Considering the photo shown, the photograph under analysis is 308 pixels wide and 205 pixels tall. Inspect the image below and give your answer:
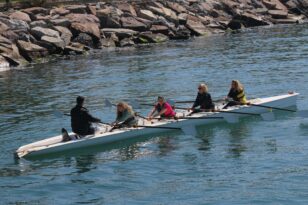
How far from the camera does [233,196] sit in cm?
1755

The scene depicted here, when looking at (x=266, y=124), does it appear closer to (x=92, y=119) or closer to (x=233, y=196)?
(x=92, y=119)

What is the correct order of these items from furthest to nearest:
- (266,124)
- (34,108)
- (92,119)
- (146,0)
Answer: (146,0) < (34,108) < (266,124) < (92,119)

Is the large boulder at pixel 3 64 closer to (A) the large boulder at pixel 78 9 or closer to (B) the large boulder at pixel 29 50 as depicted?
(B) the large boulder at pixel 29 50

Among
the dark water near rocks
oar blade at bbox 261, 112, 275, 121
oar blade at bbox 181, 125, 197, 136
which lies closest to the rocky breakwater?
the dark water near rocks

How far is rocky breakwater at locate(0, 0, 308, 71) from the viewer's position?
5191cm

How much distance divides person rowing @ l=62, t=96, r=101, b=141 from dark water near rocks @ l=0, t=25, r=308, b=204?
2.57 feet

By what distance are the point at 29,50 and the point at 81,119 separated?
2860cm

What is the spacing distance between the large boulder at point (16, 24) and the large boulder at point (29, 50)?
9.63 feet

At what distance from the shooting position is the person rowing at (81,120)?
2291cm

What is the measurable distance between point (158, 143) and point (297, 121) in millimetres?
5838

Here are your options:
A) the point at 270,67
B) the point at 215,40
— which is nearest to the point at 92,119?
the point at 270,67

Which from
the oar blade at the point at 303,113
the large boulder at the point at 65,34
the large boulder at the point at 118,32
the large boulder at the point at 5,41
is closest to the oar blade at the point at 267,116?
the oar blade at the point at 303,113

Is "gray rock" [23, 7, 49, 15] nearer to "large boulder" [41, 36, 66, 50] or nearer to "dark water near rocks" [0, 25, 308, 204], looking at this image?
"large boulder" [41, 36, 66, 50]

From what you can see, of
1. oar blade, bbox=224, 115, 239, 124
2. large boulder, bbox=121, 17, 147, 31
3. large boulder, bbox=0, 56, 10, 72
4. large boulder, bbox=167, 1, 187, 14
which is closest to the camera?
oar blade, bbox=224, 115, 239, 124
